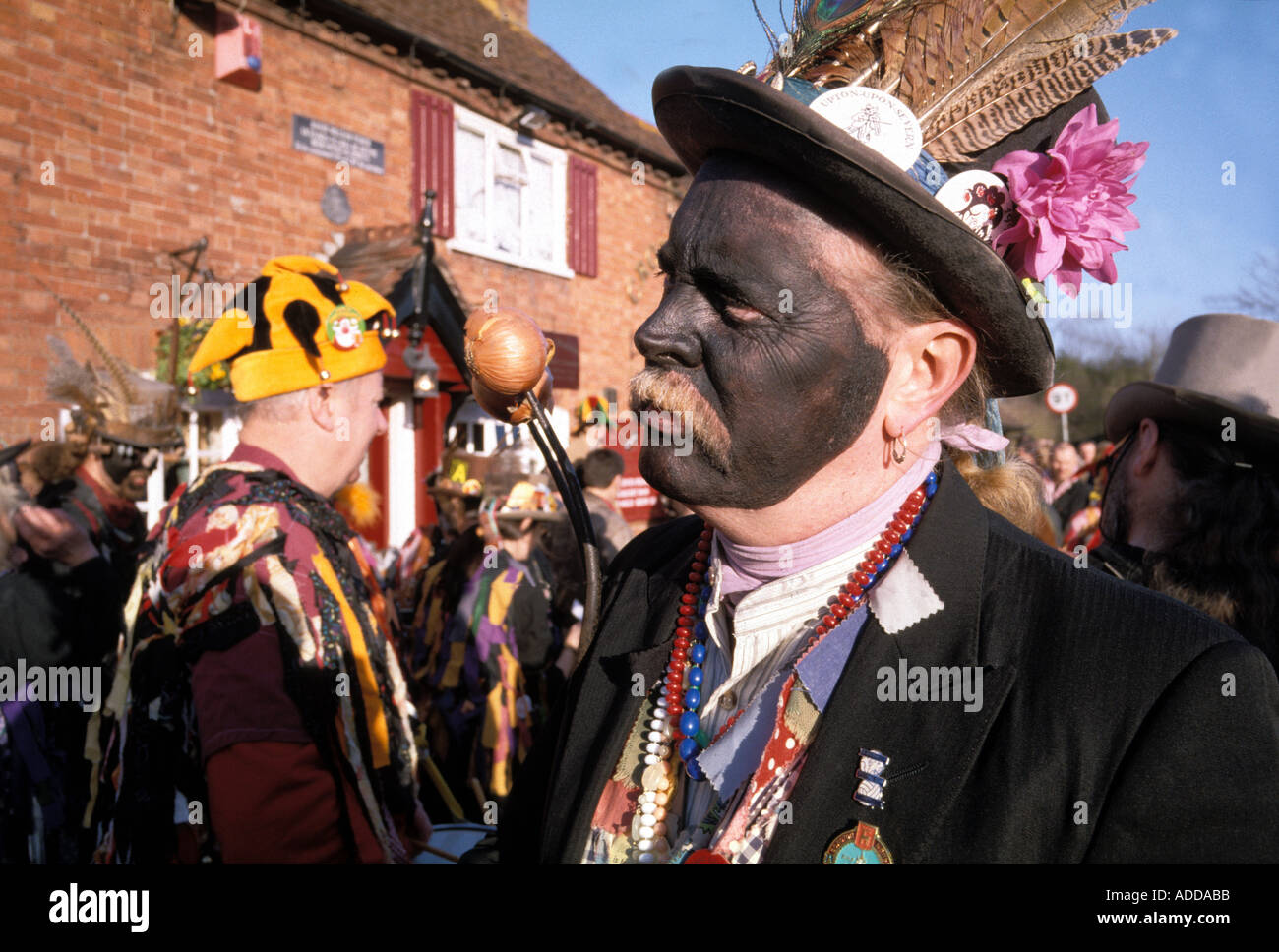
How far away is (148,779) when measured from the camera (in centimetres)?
225

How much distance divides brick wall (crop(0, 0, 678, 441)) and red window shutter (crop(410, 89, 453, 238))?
0.14 metres

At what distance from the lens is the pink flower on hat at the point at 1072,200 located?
1501mm

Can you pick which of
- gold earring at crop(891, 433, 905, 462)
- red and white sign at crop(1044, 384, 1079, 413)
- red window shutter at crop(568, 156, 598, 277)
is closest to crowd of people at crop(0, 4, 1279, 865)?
gold earring at crop(891, 433, 905, 462)

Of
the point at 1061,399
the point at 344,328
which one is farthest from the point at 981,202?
the point at 1061,399

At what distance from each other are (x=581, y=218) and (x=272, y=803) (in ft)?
37.1

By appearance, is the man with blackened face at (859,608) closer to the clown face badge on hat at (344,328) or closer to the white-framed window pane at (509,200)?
the clown face badge on hat at (344,328)

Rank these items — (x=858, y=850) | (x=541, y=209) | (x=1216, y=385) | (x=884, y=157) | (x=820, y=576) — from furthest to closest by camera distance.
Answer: (x=541, y=209)
(x=1216, y=385)
(x=820, y=576)
(x=884, y=157)
(x=858, y=850)

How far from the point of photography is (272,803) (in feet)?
6.72

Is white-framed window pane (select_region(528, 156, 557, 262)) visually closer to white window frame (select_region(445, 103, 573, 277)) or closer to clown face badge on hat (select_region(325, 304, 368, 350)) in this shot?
white window frame (select_region(445, 103, 573, 277))

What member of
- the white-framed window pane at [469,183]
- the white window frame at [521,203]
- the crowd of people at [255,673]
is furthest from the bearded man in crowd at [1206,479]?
the white-framed window pane at [469,183]

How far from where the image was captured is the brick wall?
6.45m

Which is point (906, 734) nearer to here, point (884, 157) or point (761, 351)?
point (761, 351)
